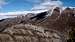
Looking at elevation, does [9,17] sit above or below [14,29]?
above

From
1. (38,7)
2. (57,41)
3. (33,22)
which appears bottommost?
(57,41)

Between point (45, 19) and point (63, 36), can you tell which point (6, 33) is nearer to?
point (45, 19)

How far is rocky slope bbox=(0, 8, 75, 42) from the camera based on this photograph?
21.6 feet

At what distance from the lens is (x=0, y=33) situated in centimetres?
690

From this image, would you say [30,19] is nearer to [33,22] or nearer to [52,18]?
[33,22]

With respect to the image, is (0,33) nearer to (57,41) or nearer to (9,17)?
(9,17)

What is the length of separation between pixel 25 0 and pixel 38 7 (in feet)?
1.55

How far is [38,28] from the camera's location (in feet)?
22.2

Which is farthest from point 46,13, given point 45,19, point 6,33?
point 6,33

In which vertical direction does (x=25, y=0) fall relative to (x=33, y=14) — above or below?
above

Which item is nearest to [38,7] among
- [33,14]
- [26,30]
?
[33,14]

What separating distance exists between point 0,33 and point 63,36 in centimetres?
205

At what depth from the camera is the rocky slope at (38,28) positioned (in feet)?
21.6

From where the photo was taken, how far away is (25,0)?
669 centimetres
